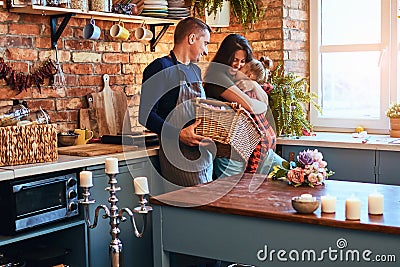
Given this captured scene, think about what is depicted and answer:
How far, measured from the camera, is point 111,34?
4.13 meters

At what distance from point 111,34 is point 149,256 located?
148 centimetres

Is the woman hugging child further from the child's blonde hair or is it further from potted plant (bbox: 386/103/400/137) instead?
potted plant (bbox: 386/103/400/137)

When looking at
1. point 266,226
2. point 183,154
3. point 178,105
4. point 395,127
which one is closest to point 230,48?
point 178,105

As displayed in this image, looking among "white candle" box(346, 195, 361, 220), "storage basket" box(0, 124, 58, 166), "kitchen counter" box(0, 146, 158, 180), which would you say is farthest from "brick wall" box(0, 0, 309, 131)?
"white candle" box(346, 195, 361, 220)

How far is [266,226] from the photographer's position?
2494mm

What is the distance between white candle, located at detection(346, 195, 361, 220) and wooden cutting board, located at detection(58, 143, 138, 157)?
1583 mm

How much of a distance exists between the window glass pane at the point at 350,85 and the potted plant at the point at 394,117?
1.16 ft

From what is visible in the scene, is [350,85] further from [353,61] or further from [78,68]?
[78,68]

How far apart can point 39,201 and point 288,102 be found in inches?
81.2

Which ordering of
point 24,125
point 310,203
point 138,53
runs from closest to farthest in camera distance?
point 310,203 → point 24,125 → point 138,53

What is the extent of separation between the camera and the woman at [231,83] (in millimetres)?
3703

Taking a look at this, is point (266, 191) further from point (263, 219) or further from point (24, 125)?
point (24, 125)

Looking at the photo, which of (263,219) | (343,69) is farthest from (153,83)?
(343,69)

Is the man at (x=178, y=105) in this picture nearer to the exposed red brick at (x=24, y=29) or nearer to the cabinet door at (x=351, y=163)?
the exposed red brick at (x=24, y=29)
